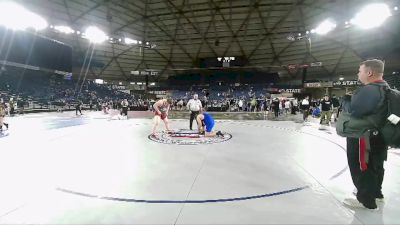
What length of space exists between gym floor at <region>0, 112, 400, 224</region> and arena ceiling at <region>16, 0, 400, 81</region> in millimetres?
26194

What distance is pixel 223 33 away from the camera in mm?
37031

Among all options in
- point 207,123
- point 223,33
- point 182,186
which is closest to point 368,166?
point 182,186

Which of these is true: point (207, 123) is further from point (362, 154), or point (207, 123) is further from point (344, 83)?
point (344, 83)

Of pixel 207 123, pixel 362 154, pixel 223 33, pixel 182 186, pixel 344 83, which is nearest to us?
pixel 362 154

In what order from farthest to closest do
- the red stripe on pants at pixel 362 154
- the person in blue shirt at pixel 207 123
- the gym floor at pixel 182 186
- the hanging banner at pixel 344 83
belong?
1. the hanging banner at pixel 344 83
2. the person in blue shirt at pixel 207 123
3. the red stripe on pants at pixel 362 154
4. the gym floor at pixel 182 186

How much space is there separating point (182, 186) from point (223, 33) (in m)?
35.5

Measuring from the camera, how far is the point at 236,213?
3082 mm

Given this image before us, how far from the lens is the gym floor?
3000mm

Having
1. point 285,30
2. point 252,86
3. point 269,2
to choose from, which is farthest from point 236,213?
point 252,86

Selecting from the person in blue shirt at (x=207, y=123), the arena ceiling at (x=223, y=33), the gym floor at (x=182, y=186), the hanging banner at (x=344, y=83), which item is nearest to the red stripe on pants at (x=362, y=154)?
the gym floor at (x=182, y=186)

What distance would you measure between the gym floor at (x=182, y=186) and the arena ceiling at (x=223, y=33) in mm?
26194

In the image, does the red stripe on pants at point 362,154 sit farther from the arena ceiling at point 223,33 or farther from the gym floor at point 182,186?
the arena ceiling at point 223,33

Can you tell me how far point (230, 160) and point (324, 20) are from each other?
30704 millimetres

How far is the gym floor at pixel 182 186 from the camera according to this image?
3.00 m
